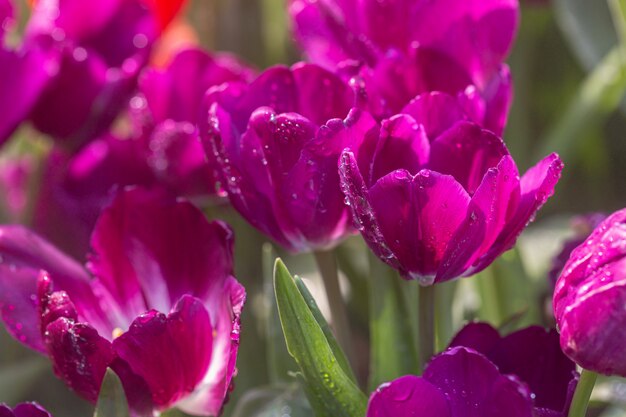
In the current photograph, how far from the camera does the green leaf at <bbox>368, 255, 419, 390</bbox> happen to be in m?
0.42

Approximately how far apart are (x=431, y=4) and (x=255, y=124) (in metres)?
0.12

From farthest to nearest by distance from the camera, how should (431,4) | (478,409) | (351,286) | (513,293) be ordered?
(351,286) < (513,293) < (431,4) < (478,409)

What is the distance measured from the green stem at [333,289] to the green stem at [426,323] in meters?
0.05

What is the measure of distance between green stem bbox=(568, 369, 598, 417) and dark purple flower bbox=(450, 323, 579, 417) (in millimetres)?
27

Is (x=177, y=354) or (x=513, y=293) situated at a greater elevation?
(x=177, y=354)

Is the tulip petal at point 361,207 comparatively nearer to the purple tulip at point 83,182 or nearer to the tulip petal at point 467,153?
the tulip petal at point 467,153

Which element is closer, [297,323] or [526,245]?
[297,323]

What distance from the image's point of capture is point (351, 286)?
Result: 667 mm

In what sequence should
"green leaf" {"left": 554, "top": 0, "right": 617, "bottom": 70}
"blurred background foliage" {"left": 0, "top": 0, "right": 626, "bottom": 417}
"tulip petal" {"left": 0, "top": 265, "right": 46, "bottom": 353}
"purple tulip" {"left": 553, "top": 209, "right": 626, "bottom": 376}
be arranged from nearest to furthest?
"purple tulip" {"left": 553, "top": 209, "right": 626, "bottom": 376}, "tulip petal" {"left": 0, "top": 265, "right": 46, "bottom": 353}, "blurred background foliage" {"left": 0, "top": 0, "right": 626, "bottom": 417}, "green leaf" {"left": 554, "top": 0, "right": 617, "bottom": 70}

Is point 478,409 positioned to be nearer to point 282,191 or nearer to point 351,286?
point 282,191

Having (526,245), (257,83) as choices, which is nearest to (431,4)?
(257,83)

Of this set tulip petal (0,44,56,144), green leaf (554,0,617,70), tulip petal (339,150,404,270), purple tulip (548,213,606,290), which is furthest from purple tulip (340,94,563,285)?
green leaf (554,0,617,70)

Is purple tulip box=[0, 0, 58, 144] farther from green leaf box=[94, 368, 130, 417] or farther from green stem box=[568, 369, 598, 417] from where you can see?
green stem box=[568, 369, 598, 417]

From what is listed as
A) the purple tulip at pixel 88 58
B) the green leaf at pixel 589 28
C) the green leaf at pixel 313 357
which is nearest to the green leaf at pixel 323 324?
the green leaf at pixel 313 357
